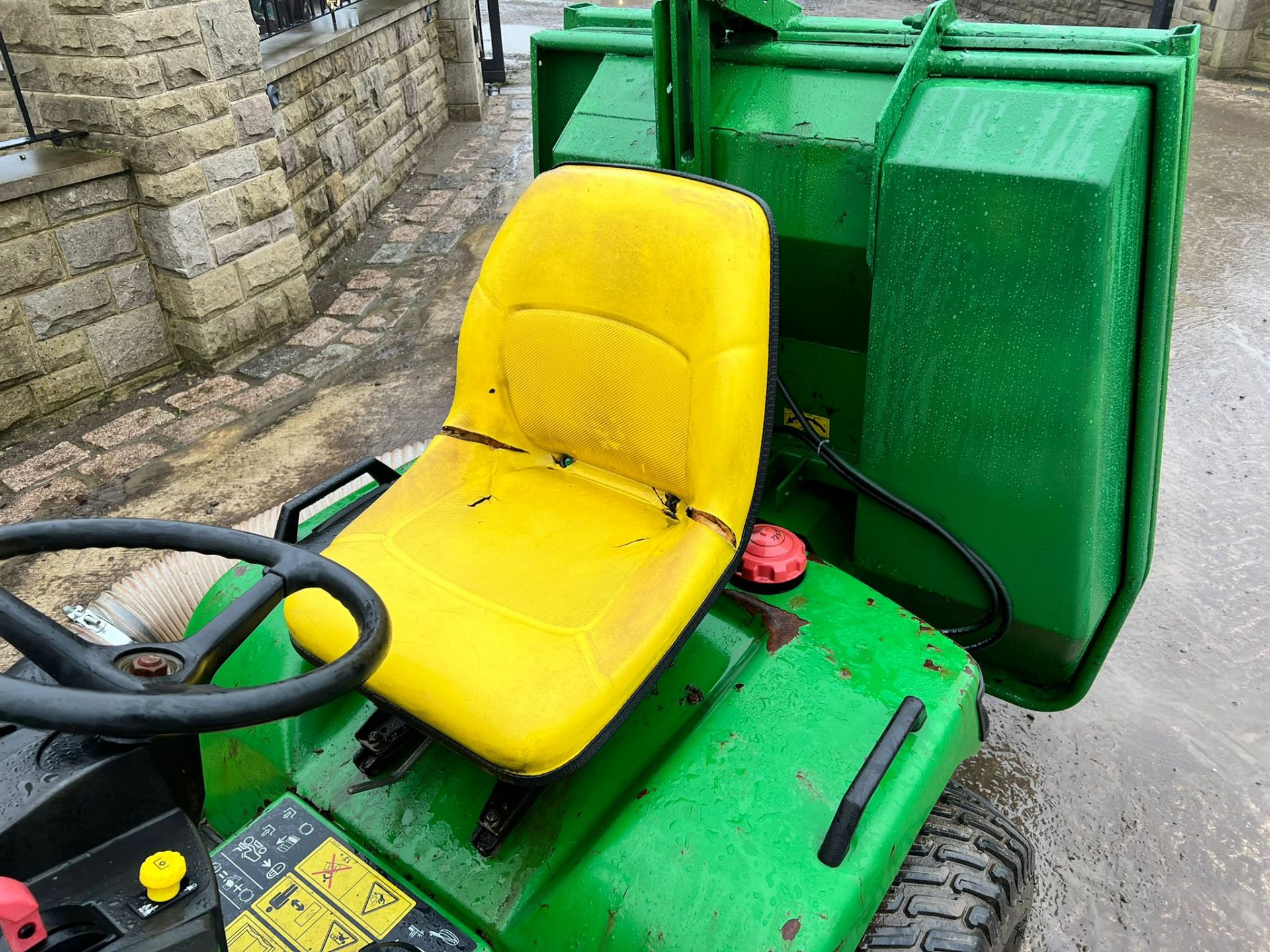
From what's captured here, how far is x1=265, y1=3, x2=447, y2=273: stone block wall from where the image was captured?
185 inches

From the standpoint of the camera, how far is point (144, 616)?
6.80 feet

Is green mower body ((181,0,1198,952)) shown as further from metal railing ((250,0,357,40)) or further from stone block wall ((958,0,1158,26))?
stone block wall ((958,0,1158,26))

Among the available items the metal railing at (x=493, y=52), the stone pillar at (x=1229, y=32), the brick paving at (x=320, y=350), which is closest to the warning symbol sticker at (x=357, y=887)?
the brick paving at (x=320, y=350)

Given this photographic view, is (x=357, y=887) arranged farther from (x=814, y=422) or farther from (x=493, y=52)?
(x=493, y=52)

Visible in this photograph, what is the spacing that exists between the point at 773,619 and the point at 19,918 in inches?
43.3

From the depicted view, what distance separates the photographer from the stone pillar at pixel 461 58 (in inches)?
276

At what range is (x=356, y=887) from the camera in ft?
4.74

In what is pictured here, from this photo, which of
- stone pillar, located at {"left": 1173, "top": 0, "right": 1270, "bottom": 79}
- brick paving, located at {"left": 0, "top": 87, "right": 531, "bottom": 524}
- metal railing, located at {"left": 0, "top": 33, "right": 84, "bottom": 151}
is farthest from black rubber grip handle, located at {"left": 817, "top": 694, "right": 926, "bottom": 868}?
stone pillar, located at {"left": 1173, "top": 0, "right": 1270, "bottom": 79}

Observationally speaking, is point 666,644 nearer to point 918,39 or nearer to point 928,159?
point 928,159

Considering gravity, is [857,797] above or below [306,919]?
above

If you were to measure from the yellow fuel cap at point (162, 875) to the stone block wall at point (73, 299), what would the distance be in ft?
10.2

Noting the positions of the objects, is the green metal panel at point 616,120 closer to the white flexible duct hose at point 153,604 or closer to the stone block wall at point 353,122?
the white flexible duct hose at point 153,604

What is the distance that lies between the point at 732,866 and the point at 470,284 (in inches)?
158

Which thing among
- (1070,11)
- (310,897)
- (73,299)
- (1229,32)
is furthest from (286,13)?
(1070,11)
